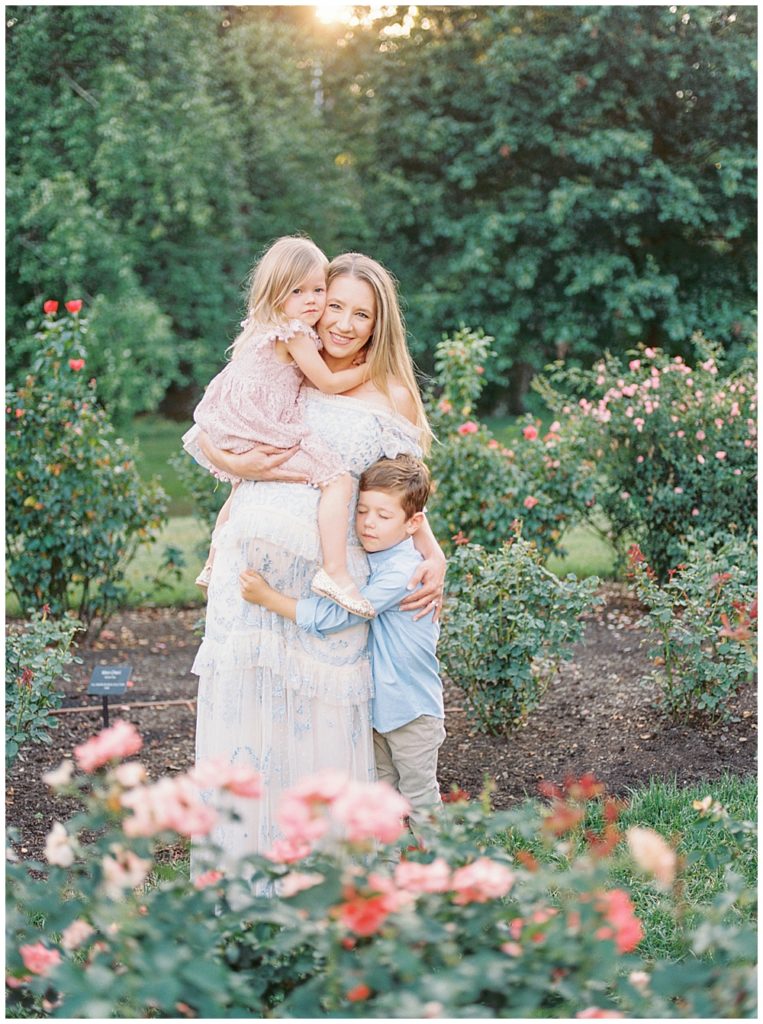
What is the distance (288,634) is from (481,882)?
4.23ft

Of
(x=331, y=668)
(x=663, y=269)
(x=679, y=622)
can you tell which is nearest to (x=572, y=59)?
(x=663, y=269)

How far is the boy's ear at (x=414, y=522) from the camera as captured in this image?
301 centimetres

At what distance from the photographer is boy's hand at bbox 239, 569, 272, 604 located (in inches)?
111

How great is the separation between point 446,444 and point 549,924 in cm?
485

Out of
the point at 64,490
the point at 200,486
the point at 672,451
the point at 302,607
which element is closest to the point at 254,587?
the point at 302,607

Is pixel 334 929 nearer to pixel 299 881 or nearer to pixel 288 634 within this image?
pixel 299 881

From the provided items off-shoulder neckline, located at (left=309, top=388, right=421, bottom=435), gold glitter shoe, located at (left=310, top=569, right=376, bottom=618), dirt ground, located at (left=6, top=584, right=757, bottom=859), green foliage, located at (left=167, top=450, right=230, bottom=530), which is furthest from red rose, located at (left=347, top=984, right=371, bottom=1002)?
green foliage, located at (left=167, top=450, right=230, bottom=530)

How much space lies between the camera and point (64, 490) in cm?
602

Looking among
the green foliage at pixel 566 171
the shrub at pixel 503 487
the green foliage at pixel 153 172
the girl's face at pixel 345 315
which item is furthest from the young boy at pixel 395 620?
the green foliage at pixel 566 171

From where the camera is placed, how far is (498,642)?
171 inches

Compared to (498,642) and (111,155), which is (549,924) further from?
(111,155)

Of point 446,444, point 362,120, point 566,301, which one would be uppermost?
point 362,120

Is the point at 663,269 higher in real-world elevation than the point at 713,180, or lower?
lower

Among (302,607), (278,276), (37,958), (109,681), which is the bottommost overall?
(109,681)
